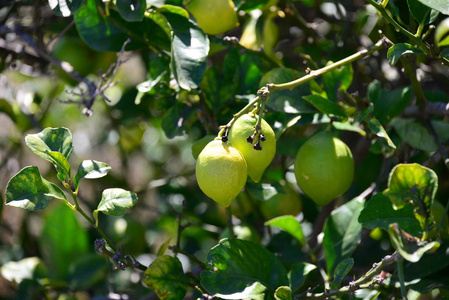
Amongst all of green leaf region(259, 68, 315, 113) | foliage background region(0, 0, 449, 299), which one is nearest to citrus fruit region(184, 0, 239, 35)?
foliage background region(0, 0, 449, 299)

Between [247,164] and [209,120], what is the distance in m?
0.28

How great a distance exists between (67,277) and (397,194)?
0.90 meters

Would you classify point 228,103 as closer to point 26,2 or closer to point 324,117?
point 324,117

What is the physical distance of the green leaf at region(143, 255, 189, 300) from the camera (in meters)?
0.82

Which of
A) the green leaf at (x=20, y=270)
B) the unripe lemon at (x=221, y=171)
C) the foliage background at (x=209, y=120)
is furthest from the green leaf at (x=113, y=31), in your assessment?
the green leaf at (x=20, y=270)

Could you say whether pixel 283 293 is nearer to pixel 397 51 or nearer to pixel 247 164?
pixel 247 164

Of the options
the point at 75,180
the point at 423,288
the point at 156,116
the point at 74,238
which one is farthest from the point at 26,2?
the point at 423,288

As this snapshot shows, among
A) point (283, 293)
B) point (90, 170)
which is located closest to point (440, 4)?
point (283, 293)

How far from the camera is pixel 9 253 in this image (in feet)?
4.91

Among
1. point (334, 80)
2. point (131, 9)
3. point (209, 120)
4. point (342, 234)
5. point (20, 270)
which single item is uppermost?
point (131, 9)

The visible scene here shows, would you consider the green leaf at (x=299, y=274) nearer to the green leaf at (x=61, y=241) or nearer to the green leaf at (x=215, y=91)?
the green leaf at (x=215, y=91)

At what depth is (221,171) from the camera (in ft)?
2.31

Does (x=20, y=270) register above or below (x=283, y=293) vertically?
below

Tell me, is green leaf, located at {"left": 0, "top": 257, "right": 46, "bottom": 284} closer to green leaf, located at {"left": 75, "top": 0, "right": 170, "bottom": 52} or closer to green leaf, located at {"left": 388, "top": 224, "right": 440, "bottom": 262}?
green leaf, located at {"left": 75, "top": 0, "right": 170, "bottom": 52}
